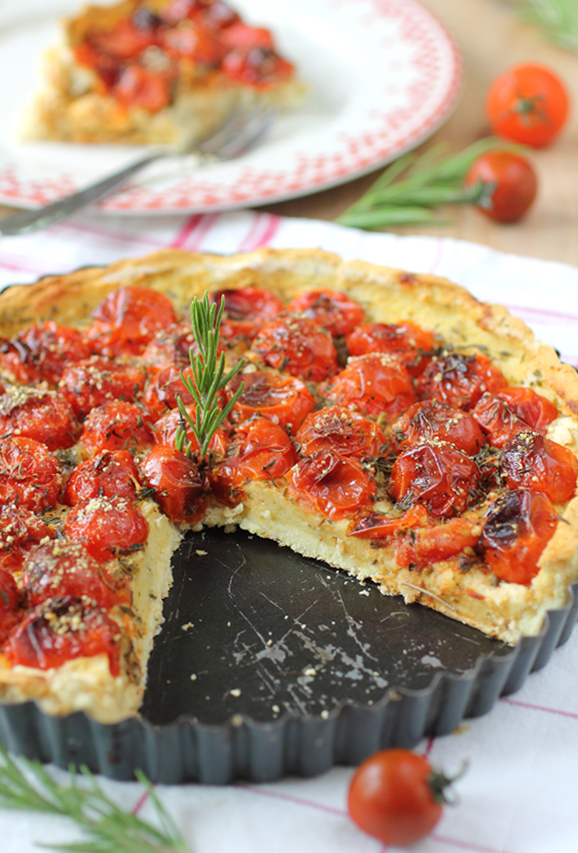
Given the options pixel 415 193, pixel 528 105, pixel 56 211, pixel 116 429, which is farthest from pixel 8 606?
pixel 528 105

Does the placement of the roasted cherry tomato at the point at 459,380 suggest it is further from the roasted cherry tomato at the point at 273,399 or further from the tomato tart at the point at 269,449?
the roasted cherry tomato at the point at 273,399

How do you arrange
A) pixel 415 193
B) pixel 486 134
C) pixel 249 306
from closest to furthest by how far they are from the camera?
pixel 249 306
pixel 415 193
pixel 486 134

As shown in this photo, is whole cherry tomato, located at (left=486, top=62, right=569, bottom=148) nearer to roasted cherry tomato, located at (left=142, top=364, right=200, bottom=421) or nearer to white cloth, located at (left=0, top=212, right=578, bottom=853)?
roasted cherry tomato, located at (left=142, top=364, right=200, bottom=421)

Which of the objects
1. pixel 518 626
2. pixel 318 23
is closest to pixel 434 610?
pixel 518 626

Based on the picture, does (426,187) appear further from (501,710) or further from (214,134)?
(501,710)

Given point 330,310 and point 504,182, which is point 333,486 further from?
point 504,182

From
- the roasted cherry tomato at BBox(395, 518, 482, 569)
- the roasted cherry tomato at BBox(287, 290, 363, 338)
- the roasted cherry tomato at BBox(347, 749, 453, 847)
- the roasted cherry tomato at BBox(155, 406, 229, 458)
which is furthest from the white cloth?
the roasted cherry tomato at BBox(287, 290, 363, 338)
